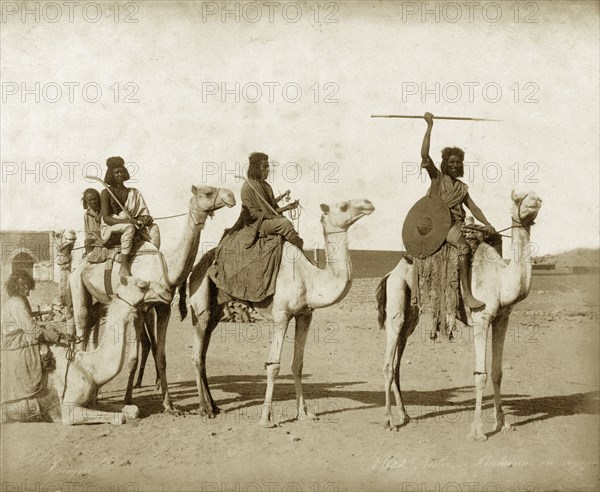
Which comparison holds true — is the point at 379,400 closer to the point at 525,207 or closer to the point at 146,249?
the point at 525,207

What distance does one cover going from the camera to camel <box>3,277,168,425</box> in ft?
32.7

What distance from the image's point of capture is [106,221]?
10.7 meters

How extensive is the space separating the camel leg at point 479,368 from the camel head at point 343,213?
1.72m

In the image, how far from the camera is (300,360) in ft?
33.7

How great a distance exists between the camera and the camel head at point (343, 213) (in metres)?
9.93

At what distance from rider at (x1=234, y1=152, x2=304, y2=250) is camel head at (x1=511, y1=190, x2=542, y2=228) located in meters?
2.48

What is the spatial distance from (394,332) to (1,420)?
178 inches

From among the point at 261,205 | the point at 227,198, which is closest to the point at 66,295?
the point at 227,198

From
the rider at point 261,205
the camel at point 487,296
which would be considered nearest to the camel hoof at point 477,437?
the camel at point 487,296

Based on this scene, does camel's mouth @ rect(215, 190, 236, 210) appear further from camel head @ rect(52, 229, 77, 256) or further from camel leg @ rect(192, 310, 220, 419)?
camel head @ rect(52, 229, 77, 256)

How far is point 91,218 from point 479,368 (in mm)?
5059

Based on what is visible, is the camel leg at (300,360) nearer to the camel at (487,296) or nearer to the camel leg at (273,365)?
the camel leg at (273,365)

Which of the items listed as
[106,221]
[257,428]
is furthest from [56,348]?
[257,428]

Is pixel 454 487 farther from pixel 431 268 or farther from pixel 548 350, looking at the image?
pixel 548 350
